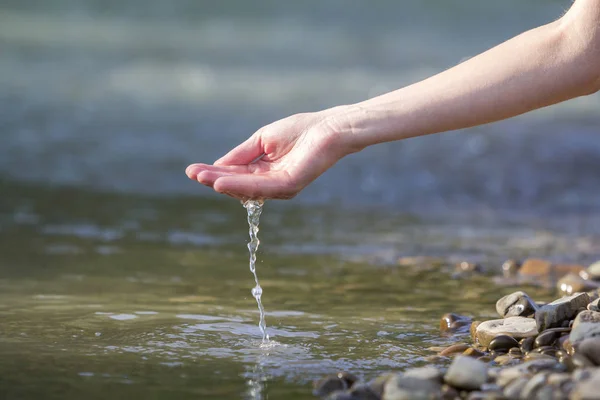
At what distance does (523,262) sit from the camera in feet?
16.8

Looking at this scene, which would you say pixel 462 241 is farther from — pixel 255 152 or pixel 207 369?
pixel 207 369

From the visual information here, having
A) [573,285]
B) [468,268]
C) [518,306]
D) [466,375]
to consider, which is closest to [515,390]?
[466,375]

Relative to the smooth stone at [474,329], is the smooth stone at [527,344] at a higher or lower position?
lower

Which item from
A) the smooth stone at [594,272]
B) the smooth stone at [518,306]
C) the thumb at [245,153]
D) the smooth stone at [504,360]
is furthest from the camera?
the smooth stone at [594,272]

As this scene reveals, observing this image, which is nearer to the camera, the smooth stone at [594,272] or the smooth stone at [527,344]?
the smooth stone at [527,344]

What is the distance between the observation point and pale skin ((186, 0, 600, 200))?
301 cm

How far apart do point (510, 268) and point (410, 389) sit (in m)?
2.85

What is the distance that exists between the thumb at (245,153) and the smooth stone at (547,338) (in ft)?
3.96

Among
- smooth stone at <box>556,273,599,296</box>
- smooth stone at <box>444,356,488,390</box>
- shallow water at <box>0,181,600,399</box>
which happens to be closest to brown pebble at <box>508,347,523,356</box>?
shallow water at <box>0,181,600,399</box>

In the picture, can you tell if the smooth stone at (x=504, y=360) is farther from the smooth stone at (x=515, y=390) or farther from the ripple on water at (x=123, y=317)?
the ripple on water at (x=123, y=317)

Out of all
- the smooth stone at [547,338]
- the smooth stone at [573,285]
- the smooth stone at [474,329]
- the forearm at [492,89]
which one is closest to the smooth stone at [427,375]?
the smooth stone at [547,338]

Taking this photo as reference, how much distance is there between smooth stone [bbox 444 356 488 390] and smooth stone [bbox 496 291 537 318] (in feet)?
2.94

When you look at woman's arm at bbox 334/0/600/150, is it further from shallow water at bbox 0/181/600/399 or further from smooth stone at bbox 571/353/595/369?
smooth stone at bbox 571/353/595/369

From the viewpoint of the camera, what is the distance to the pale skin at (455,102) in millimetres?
3014
